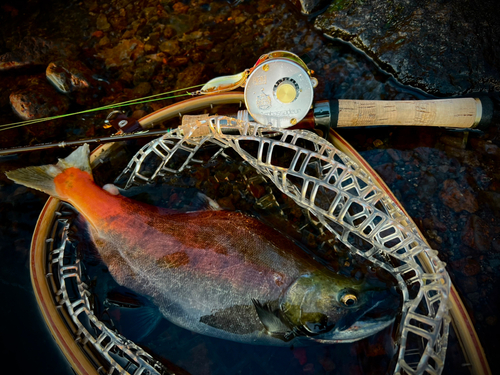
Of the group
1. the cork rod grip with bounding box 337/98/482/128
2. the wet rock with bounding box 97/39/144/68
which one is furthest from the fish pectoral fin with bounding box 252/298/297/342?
the wet rock with bounding box 97/39/144/68

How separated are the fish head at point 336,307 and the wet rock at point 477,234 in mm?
895

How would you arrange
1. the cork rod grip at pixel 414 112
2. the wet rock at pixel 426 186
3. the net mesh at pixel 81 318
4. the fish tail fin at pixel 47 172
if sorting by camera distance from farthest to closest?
the wet rock at pixel 426 186, the fish tail fin at pixel 47 172, the cork rod grip at pixel 414 112, the net mesh at pixel 81 318

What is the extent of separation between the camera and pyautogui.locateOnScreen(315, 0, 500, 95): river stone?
3.10 metres

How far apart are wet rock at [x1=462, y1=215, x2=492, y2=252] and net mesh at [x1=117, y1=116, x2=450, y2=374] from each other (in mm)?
608

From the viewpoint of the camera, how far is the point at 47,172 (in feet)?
8.80

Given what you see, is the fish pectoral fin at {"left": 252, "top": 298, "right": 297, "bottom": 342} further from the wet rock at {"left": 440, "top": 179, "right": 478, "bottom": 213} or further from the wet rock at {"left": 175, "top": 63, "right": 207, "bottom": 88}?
the wet rock at {"left": 175, "top": 63, "right": 207, "bottom": 88}

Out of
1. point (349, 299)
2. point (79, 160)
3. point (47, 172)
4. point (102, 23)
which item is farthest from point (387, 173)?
point (102, 23)

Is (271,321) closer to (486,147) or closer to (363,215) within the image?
(363,215)

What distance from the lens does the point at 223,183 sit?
122 inches

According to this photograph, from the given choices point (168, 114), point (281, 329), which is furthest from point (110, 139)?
point (281, 329)

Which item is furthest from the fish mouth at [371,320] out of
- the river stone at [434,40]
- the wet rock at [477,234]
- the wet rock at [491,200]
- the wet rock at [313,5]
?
the wet rock at [313,5]

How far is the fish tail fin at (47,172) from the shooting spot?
264 cm

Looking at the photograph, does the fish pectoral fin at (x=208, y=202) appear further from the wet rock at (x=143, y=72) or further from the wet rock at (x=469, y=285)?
the wet rock at (x=469, y=285)

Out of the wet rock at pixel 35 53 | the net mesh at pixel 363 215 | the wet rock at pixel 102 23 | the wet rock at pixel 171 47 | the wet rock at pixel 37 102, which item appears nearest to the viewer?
the net mesh at pixel 363 215
